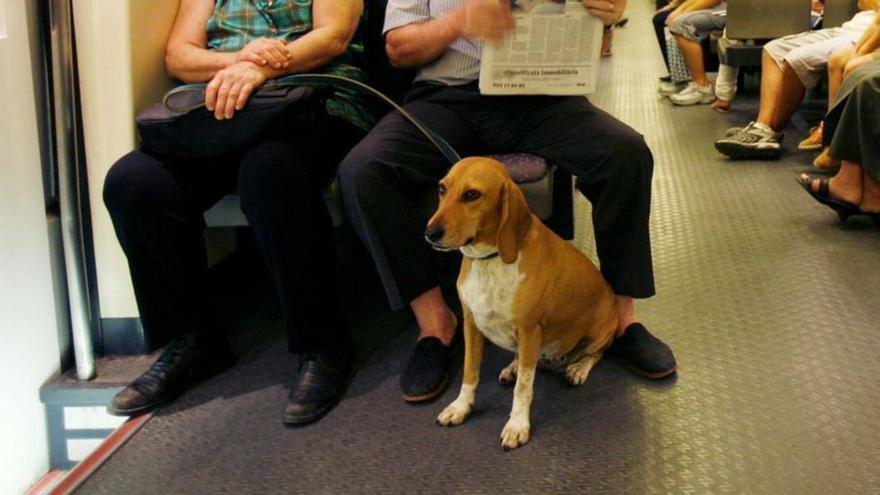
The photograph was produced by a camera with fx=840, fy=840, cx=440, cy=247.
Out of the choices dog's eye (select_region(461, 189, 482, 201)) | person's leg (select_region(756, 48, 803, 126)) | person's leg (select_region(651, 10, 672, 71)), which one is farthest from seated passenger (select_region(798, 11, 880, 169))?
person's leg (select_region(651, 10, 672, 71))

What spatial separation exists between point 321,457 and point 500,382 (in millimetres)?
454

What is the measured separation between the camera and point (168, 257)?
1.88m

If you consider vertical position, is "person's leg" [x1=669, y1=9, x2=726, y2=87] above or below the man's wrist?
below

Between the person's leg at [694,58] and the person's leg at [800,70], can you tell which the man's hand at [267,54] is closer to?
the person's leg at [800,70]

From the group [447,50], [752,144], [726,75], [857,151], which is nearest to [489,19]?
[447,50]

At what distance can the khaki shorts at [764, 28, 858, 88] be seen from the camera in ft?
11.8

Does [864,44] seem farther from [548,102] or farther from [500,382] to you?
[500,382]

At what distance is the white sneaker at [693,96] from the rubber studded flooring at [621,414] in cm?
268

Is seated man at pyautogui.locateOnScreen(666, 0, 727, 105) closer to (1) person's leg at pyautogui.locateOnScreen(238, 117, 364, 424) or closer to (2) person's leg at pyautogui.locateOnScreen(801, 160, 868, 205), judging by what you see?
(2) person's leg at pyautogui.locateOnScreen(801, 160, 868, 205)

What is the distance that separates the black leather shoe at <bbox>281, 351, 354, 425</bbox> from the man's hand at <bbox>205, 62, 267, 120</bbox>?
1.87 feet

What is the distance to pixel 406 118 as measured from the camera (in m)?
1.99

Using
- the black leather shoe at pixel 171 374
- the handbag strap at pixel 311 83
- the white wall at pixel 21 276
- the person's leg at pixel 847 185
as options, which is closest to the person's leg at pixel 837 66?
the person's leg at pixel 847 185

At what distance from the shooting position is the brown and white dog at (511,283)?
1.55m

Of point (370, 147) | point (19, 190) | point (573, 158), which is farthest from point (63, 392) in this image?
point (573, 158)
